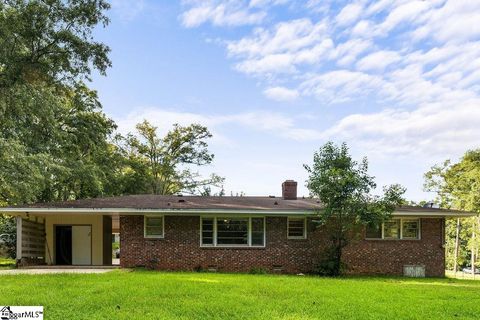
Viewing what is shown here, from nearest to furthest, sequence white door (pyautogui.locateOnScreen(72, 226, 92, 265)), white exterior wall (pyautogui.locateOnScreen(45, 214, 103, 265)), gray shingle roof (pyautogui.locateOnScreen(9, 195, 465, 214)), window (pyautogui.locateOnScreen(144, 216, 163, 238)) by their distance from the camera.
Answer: gray shingle roof (pyautogui.locateOnScreen(9, 195, 465, 214)), window (pyautogui.locateOnScreen(144, 216, 163, 238)), white exterior wall (pyautogui.locateOnScreen(45, 214, 103, 265)), white door (pyautogui.locateOnScreen(72, 226, 92, 265))

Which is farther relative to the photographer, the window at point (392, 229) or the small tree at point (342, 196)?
the window at point (392, 229)

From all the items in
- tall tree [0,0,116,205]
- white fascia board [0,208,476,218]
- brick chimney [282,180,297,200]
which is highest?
tall tree [0,0,116,205]

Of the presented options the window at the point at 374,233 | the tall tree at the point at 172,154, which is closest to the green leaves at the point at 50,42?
the window at the point at 374,233

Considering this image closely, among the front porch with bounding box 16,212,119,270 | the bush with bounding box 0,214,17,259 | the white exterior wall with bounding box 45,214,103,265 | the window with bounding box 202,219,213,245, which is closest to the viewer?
the window with bounding box 202,219,213,245

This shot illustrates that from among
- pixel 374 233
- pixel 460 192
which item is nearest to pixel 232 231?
pixel 374 233

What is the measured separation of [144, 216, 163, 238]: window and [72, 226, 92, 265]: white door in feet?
15.2

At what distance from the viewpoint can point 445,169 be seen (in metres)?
47.8

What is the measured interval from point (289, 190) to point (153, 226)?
7.37 metres

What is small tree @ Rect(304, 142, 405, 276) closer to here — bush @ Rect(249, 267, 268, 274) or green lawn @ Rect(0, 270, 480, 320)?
bush @ Rect(249, 267, 268, 274)

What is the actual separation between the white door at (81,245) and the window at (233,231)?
20.6ft

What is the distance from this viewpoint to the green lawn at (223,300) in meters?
8.77

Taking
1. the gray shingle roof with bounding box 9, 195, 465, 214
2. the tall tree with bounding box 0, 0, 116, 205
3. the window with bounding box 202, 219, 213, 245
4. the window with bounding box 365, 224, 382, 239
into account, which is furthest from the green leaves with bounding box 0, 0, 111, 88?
the window with bounding box 365, 224, 382, 239

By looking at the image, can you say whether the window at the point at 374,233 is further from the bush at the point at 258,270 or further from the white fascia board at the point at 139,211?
the bush at the point at 258,270

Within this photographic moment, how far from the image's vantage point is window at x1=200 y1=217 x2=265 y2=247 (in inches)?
774
